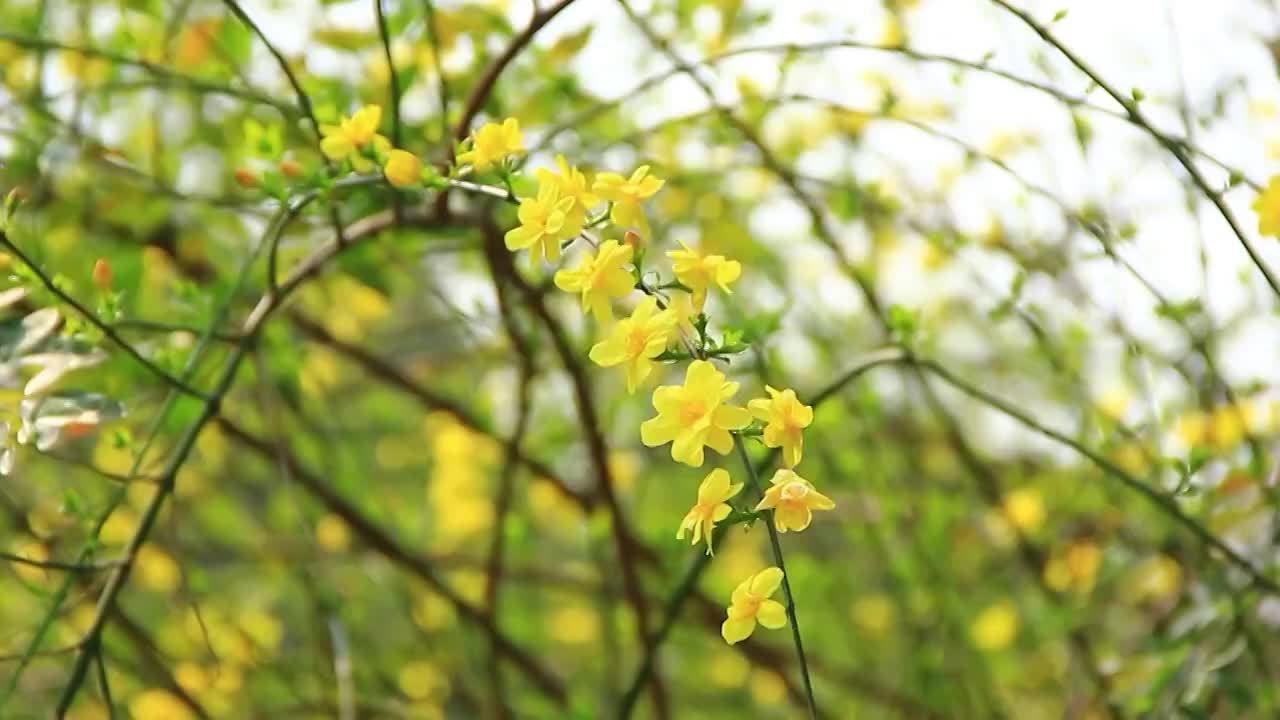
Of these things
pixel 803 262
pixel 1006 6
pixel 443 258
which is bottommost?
pixel 1006 6

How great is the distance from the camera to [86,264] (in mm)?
1140

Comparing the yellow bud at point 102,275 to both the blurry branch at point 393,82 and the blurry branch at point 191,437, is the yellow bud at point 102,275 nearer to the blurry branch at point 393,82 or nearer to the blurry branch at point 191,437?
the blurry branch at point 191,437

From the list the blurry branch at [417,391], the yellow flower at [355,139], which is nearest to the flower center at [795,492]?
the yellow flower at [355,139]

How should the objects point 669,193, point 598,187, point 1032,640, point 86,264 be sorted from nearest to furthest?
point 598,187 → point 86,264 → point 669,193 → point 1032,640

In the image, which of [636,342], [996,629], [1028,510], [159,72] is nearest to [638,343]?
[636,342]

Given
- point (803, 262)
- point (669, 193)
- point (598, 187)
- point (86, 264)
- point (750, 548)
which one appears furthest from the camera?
point (750, 548)

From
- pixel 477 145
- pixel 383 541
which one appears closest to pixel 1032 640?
pixel 383 541

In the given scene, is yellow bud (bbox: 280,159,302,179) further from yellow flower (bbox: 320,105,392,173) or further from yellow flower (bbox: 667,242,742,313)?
yellow flower (bbox: 667,242,742,313)

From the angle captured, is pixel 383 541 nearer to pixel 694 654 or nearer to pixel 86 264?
pixel 86 264

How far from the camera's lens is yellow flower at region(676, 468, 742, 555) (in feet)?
1.94

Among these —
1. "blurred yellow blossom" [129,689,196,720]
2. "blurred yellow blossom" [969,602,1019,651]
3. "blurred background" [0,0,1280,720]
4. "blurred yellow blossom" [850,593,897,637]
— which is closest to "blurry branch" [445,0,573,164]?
"blurred background" [0,0,1280,720]

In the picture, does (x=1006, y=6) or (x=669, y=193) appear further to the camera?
(x=669, y=193)

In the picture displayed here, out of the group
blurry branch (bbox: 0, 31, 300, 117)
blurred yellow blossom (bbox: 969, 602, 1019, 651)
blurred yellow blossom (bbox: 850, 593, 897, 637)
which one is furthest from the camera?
blurred yellow blossom (bbox: 850, 593, 897, 637)

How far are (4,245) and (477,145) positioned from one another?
0.25 m
